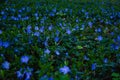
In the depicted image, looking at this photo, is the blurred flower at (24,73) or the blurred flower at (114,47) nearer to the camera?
the blurred flower at (24,73)

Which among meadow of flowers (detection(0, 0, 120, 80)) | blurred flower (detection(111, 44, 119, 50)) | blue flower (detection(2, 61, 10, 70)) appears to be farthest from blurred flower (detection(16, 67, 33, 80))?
blurred flower (detection(111, 44, 119, 50))

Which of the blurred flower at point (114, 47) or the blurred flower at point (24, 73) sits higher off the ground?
the blurred flower at point (114, 47)

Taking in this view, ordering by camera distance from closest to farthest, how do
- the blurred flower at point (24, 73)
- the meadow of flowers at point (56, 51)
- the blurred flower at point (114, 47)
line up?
1. the blurred flower at point (24, 73)
2. the meadow of flowers at point (56, 51)
3. the blurred flower at point (114, 47)

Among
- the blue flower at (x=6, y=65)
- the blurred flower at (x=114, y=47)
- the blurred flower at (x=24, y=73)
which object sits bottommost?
the blurred flower at (x=24, y=73)

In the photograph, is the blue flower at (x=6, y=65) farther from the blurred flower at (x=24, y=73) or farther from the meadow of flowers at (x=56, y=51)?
the blurred flower at (x=24, y=73)

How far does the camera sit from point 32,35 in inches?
152

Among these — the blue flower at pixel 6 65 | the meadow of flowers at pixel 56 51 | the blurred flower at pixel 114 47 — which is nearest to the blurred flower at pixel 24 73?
the meadow of flowers at pixel 56 51

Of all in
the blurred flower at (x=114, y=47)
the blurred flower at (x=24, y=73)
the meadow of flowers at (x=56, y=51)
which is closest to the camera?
the blurred flower at (x=24, y=73)

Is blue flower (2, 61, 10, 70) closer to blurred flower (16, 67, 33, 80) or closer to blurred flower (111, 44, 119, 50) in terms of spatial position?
blurred flower (16, 67, 33, 80)

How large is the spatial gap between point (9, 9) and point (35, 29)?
5.62 feet

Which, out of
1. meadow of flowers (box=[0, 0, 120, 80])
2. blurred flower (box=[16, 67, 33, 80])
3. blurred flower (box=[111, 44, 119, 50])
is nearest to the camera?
blurred flower (box=[16, 67, 33, 80])

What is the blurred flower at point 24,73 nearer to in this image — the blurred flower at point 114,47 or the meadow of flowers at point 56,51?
the meadow of flowers at point 56,51

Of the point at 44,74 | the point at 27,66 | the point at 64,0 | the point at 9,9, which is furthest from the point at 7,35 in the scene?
the point at 64,0

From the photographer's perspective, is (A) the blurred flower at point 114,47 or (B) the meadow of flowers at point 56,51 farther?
(A) the blurred flower at point 114,47
